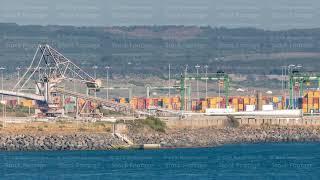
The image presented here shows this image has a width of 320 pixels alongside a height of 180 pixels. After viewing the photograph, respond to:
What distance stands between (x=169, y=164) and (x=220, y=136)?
29.7 metres

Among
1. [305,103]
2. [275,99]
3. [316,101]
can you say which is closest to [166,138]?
[305,103]

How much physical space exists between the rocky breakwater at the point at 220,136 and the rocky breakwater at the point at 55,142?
12.2 feet

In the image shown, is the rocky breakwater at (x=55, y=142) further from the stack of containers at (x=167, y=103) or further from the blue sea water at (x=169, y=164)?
the stack of containers at (x=167, y=103)

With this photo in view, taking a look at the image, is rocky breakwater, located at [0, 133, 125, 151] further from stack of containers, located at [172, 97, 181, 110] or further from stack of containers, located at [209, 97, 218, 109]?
stack of containers, located at [172, 97, 181, 110]

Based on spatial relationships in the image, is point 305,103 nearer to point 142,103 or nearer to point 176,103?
point 176,103

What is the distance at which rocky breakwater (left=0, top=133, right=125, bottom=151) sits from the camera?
368 feet

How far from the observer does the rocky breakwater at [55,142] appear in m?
112

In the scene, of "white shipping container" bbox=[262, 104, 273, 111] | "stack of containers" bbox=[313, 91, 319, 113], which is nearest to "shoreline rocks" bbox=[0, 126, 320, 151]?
"white shipping container" bbox=[262, 104, 273, 111]

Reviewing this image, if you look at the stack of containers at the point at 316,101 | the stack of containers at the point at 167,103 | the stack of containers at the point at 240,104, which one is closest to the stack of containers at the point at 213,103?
the stack of containers at the point at 240,104

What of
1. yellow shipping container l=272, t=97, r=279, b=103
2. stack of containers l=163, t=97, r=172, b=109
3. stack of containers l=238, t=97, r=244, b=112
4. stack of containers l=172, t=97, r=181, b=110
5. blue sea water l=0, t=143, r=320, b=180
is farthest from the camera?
yellow shipping container l=272, t=97, r=279, b=103

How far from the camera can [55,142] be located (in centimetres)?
11288

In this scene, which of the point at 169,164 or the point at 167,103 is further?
the point at 167,103

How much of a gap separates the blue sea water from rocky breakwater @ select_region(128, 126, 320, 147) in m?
4.12

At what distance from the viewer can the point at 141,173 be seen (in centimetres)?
9038
